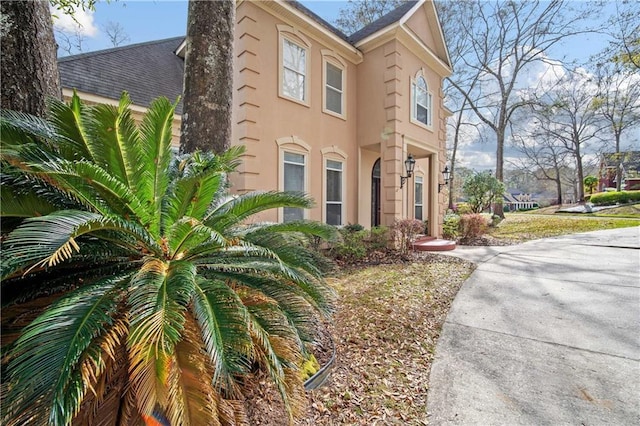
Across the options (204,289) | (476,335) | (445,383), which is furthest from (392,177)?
(204,289)

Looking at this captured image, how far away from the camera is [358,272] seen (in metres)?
6.86

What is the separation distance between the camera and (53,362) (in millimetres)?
1354

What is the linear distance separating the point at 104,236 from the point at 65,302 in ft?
1.54

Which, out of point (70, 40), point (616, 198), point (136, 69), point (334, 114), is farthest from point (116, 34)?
point (616, 198)

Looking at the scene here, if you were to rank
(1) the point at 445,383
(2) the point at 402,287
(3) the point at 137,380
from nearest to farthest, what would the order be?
(3) the point at 137,380 < (1) the point at 445,383 < (2) the point at 402,287

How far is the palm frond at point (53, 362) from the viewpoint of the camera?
1311 millimetres

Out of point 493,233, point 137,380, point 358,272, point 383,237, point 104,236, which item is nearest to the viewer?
point 137,380

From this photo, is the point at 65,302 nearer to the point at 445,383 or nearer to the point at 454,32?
the point at 445,383

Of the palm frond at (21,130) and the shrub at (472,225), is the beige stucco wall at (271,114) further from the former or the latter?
the shrub at (472,225)

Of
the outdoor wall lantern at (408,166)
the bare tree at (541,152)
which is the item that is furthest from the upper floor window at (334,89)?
the bare tree at (541,152)

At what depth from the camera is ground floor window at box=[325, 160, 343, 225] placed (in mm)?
8906

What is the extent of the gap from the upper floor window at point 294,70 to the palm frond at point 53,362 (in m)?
7.20

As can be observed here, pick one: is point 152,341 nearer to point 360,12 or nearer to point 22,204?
point 22,204

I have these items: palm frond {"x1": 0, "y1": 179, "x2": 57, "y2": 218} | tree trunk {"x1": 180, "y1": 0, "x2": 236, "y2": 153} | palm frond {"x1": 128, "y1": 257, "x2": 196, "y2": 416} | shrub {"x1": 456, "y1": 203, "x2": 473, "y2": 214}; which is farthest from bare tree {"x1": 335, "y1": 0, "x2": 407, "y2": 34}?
→ palm frond {"x1": 128, "y1": 257, "x2": 196, "y2": 416}
